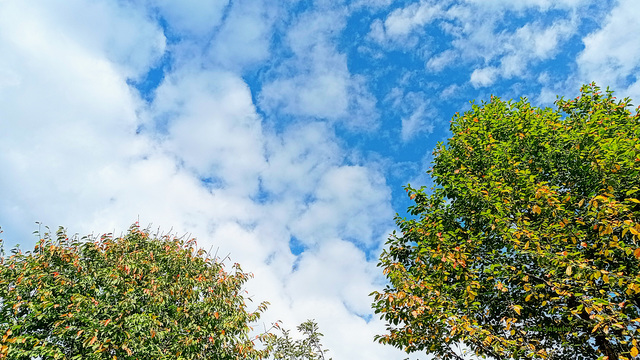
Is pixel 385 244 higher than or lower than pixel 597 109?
lower

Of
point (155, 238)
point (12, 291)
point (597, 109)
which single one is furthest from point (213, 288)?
point (597, 109)

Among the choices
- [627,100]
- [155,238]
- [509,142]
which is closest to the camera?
[509,142]

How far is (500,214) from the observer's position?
9.95 metres

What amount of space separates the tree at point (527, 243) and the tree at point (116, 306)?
5.15 meters

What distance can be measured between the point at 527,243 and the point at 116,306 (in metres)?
11.2

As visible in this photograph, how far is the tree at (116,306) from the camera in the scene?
9531 mm

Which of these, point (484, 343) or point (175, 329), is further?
point (175, 329)

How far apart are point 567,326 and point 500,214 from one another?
3.58 metres

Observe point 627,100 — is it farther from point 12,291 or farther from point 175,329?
point 12,291

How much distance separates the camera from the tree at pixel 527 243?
8.67m

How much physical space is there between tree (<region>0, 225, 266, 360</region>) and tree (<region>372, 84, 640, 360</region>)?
5.15 meters

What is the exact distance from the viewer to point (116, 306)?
32.7 feet

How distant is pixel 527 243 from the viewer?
8625 millimetres

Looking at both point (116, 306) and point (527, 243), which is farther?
point (116, 306)
